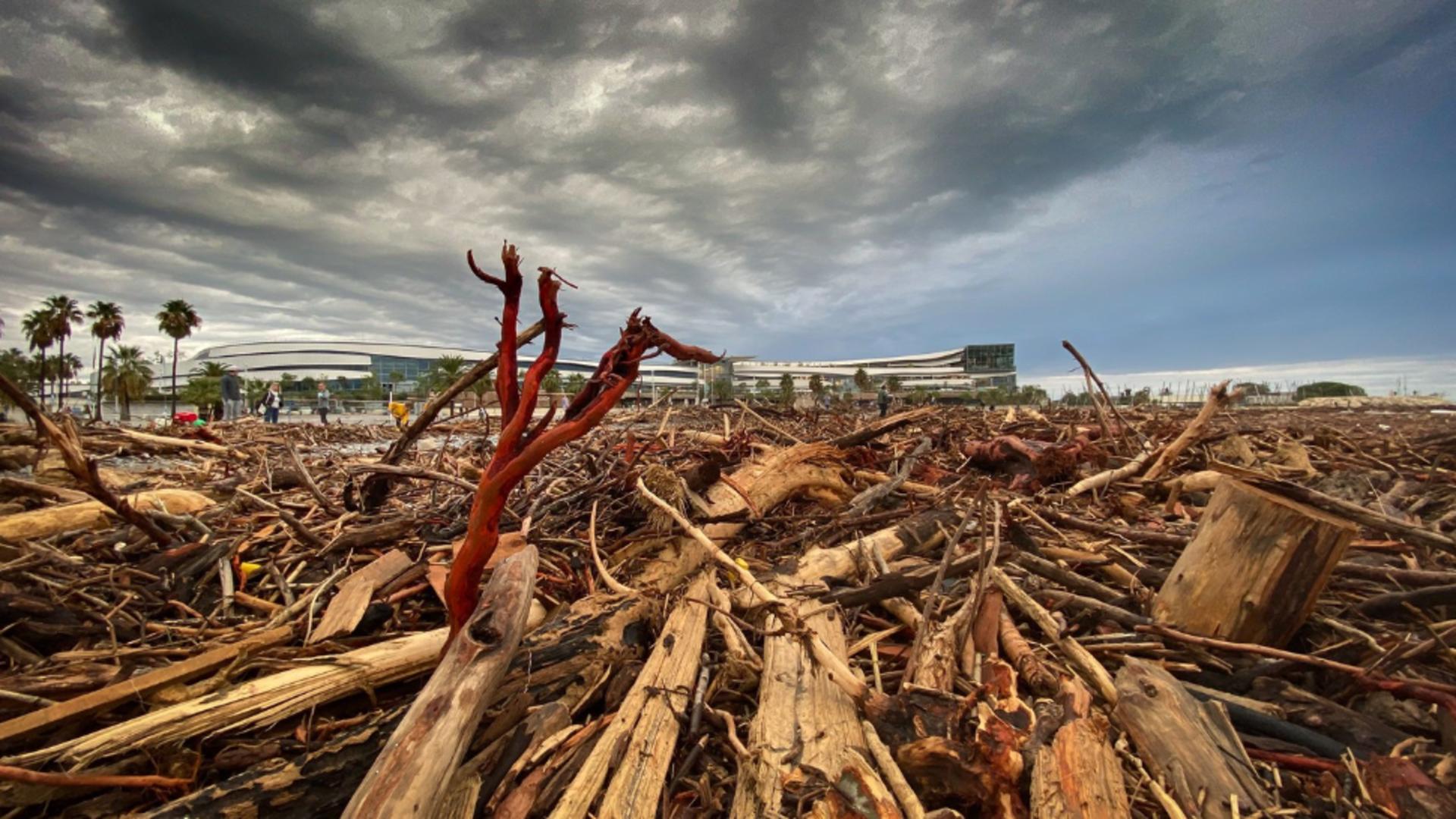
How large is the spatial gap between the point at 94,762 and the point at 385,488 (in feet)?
7.74

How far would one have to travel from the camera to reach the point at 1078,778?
1502 millimetres

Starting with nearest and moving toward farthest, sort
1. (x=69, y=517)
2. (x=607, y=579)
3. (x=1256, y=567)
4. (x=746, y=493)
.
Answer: (x=1256, y=567), (x=607, y=579), (x=69, y=517), (x=746, y=493)

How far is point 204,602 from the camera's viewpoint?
2.68 meters

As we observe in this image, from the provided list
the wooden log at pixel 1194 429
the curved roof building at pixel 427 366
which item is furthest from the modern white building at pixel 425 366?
the wooden log at pixel 1194 429

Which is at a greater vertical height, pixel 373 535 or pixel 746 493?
pixel 746 493

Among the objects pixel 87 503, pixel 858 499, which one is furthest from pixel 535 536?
pixel 87 503

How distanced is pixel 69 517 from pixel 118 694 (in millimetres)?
2490

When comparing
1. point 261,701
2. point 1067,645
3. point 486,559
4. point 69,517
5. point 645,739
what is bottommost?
point 645,739

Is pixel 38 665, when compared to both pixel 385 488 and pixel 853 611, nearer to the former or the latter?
pixel 385 488

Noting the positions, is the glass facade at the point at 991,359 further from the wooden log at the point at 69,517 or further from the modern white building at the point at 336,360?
the wooden log at the point at 69,517

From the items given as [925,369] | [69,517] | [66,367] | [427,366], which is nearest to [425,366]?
[427,366]

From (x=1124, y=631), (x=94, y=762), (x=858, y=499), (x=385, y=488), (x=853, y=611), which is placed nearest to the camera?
(x=94, y=762)

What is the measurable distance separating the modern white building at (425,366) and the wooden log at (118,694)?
10475 cm

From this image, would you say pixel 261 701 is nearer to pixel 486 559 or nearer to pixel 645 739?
pixel 486 559
